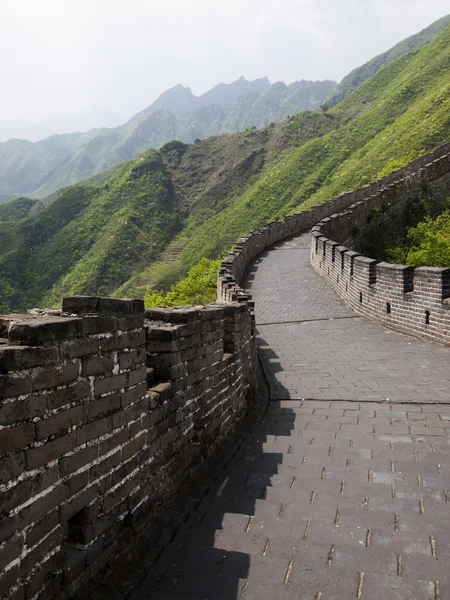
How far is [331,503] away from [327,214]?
21.8 meters

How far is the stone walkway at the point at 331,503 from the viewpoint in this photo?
256 cm

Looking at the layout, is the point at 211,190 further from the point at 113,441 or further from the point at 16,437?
the point at 16,437

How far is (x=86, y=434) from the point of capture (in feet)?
8.47

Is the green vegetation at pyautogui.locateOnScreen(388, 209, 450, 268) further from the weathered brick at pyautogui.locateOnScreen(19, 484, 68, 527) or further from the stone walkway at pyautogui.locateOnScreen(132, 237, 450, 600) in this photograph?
the weathered brick at pyautogui.locateOnScreen(19, 484, 68, 527)

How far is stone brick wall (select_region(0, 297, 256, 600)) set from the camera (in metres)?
2.11

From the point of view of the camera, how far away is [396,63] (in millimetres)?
54844

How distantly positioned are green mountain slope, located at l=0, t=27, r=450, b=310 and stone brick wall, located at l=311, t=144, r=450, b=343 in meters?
11.7

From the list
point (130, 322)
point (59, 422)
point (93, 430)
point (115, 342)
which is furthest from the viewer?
point (130, 322)

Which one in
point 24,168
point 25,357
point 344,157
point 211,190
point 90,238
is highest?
point 24,168

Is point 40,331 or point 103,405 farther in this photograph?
point 103,405

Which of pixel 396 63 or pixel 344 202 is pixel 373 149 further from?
pixel 396 63

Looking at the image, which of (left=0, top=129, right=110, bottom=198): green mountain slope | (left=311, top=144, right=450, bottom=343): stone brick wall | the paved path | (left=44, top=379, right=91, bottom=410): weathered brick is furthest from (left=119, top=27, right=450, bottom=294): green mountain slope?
(left=0, top=129, right=110, bottom=198): green mountain slope

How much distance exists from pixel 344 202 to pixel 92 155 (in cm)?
16254

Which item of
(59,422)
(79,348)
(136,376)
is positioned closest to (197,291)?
(136,376)
